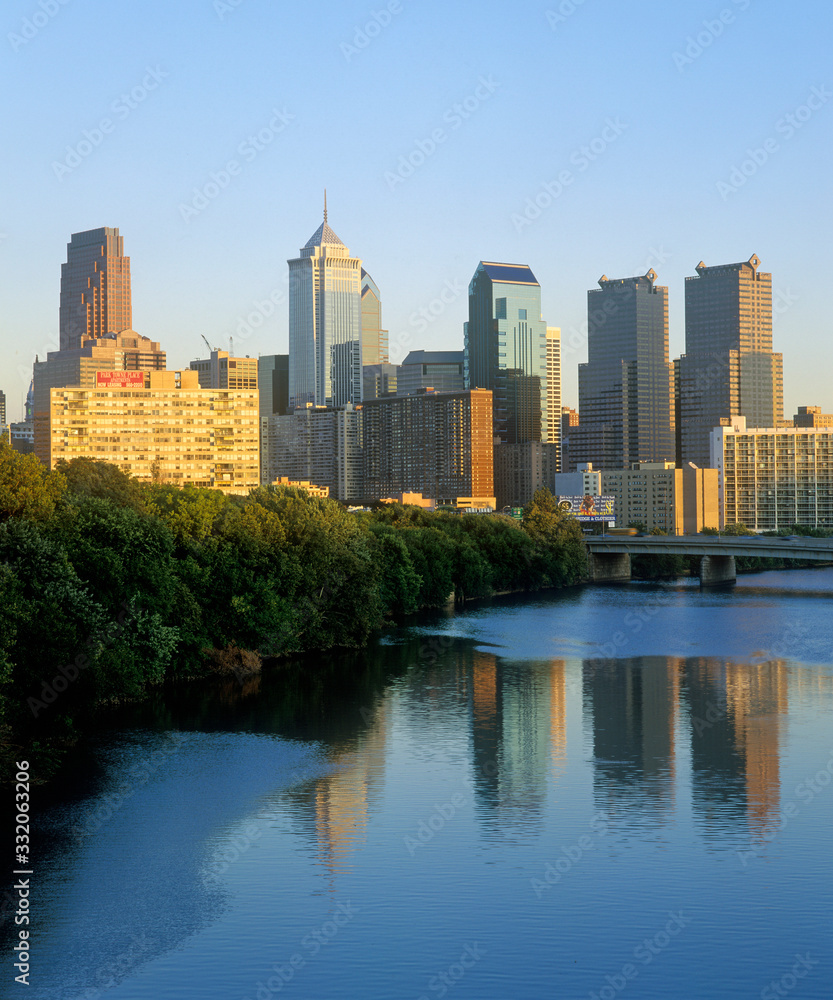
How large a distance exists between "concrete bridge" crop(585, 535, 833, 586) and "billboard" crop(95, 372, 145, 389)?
88590mm

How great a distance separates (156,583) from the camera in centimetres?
5372

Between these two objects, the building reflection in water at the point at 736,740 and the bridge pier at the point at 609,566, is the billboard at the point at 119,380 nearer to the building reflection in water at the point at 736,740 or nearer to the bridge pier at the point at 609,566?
the bridge pier at the point at 609,566

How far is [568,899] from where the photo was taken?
2978 centimetres

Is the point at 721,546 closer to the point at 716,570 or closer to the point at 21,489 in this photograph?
the point at 716,570

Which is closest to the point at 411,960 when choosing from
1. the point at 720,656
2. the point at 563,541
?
the point at 720,656

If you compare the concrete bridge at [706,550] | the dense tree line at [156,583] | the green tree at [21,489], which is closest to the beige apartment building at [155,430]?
the concrete bridge at [706,550]

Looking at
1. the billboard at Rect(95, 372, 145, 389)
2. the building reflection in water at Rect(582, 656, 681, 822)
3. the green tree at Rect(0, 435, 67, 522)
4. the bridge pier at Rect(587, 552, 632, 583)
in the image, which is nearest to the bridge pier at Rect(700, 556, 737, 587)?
the bridge pier at Rect(587, 552, 632, 583)

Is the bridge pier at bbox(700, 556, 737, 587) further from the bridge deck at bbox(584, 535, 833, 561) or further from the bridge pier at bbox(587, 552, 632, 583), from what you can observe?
the bridge pier at bbox(587, 552, 632, 583)

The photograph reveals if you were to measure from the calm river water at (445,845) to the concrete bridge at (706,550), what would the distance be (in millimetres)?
61182

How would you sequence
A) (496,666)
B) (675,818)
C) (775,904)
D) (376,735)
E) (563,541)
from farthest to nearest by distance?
1. (563,541)
2. (496,666)
3. (376,735)
4. (675,818)
5. (775,904)

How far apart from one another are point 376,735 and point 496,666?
19.2 m

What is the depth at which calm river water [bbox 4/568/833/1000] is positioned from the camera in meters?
26.0

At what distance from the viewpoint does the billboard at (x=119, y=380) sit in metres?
196

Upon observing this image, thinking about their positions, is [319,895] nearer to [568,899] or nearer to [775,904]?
[568,899]
